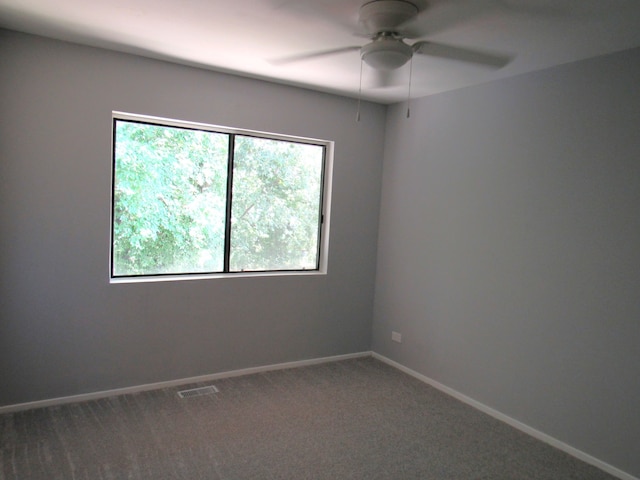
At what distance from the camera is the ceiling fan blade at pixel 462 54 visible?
9.02ft

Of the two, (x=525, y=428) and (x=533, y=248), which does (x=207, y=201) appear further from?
(x=525, y=428)

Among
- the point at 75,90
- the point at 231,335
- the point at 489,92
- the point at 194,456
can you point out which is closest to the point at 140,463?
the point at 194,456

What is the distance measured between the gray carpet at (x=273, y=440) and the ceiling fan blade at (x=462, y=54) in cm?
253

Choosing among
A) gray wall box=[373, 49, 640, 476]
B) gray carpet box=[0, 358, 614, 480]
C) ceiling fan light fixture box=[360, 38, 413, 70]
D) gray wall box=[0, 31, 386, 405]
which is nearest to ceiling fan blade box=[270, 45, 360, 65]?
ceiling fan light fixture box=[360, 38, 413, 70]

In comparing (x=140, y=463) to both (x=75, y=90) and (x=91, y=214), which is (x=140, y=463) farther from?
(x=75, y=90)

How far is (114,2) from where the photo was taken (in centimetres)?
237

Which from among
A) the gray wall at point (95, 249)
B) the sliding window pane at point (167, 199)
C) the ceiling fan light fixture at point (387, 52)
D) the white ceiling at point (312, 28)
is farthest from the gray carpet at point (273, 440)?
the white ceiling at point (312, 28)

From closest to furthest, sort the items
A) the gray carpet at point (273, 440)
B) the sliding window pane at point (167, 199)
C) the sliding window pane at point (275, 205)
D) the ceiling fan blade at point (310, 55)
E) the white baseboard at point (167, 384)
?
the gray carpet at point (273, 440)
the ceiling fan blade at point (310, 55)
the white baseboard at point (167, 384)
the sliding window pane at point (167, 199)
the sliding window pane at point (275, 205)

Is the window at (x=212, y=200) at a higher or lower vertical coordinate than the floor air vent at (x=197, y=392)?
higher

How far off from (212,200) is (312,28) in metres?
1.75

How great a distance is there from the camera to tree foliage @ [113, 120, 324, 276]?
11.4 ft

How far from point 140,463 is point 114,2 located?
2534 millimetres

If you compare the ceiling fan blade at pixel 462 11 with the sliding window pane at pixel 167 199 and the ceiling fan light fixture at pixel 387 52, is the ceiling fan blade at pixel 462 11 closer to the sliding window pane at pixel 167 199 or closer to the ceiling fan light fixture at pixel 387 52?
the ceiling fan light fixture at pixel 387 52

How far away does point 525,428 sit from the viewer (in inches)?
127
